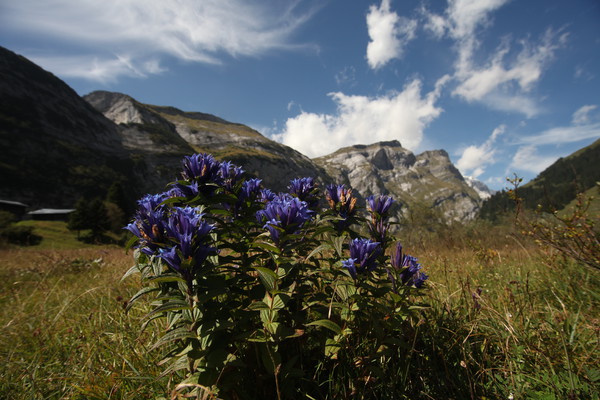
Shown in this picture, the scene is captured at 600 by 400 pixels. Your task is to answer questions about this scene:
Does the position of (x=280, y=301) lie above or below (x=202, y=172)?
below

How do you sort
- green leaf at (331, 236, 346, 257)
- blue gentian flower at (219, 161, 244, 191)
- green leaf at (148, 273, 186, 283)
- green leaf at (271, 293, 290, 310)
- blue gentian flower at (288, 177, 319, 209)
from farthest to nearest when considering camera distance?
1. blue gentian flower at (288, 177, 319, 209)
2. blue gentian flower at (219, 161, 244, 191)
3. green leaf at (331, 236, 346, 257)
4. green leaf at (271, 293, 290, 310)
5. green leaf at (148, 273, 186, 283)

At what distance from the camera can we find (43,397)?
2.60 m

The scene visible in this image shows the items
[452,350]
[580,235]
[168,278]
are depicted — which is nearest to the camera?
[168,278]

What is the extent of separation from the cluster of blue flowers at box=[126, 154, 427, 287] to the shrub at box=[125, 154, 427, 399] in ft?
0.03

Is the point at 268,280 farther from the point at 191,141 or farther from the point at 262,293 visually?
the point at 191,141

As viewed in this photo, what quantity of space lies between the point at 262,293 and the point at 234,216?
87 centimetres

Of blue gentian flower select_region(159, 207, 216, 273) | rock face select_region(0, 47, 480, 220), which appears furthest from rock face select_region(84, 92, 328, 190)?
blue gentian flower select_region(159, 207, 216, 273)

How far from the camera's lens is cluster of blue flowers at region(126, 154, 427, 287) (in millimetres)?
1900

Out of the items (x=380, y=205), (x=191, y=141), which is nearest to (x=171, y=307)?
(x=380, y=205)

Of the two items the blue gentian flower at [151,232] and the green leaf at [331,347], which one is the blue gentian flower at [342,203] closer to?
the green leaf at [331,347]

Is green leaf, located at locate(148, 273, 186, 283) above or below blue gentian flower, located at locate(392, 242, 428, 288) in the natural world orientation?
below

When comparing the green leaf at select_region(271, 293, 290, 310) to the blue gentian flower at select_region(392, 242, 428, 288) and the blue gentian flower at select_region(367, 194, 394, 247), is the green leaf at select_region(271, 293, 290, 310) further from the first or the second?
the blue gentian flower at select_region(367, 194, 394, 247)

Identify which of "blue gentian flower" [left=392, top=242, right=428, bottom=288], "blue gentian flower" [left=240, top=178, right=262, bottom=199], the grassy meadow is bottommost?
the grassy meadow

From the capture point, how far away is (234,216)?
2818 mm
